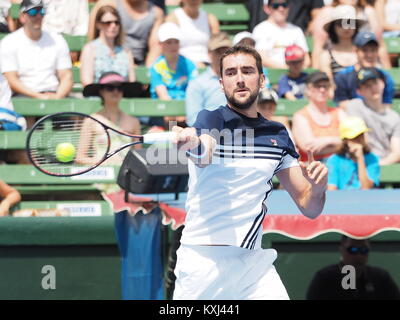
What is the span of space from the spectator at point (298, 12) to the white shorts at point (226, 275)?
Answer: 5.14 meters

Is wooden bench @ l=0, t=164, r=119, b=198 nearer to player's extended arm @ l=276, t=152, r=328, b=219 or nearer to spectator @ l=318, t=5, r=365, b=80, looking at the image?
spectator @ l=318, t=5, r=365, b=80

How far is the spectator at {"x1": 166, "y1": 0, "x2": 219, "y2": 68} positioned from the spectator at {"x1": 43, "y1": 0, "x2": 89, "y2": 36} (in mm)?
952

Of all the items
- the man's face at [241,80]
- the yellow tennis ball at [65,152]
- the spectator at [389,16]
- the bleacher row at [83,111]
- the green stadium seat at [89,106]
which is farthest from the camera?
the spectator at [389,16]

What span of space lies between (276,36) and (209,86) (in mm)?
1687

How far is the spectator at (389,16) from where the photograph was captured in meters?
9.05

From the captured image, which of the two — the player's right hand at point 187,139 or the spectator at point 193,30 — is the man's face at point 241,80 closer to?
the player's right hand at point 187,139

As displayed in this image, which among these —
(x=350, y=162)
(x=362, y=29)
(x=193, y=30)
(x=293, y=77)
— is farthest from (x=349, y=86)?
(x=193, y=30)

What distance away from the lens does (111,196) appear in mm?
5926

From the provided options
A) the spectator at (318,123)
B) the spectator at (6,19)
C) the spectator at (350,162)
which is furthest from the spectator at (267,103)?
the spectator at (6,19)

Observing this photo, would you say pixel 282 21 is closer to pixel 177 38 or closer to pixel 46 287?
pixel 177 38

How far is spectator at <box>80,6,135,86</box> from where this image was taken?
25.1ft

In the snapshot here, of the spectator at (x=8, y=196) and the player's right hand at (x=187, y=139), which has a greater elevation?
the player's right hand at (x=187, y=139)

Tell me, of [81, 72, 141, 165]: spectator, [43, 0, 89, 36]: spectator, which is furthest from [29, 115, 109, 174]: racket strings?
[43, 0, 89, 36]: spectator

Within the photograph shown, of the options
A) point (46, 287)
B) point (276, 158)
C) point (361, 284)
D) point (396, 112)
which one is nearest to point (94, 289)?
point (46, 287)
